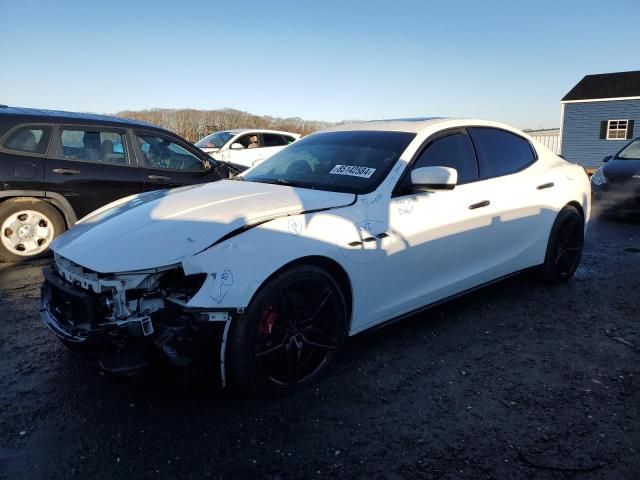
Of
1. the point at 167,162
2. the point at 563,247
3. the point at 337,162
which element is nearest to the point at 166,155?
the point at 167,162

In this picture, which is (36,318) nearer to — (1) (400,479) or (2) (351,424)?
(2) (351,424)

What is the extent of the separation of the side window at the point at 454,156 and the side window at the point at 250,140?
34.5ft

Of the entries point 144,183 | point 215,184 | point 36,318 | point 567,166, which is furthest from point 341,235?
point 144,183

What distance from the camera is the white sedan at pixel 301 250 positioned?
2.60 metres

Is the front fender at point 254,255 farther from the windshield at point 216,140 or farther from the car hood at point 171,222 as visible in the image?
the windshield at point 216,140

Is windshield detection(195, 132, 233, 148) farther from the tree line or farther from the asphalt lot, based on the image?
the tree line

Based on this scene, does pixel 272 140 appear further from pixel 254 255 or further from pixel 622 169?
pixel 254 255

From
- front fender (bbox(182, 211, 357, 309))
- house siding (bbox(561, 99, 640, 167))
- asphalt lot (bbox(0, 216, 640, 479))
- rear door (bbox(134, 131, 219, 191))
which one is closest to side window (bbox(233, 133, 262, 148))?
rear door (bbox(134, 131, 219, 191))

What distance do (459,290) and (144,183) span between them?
4236 millimetres

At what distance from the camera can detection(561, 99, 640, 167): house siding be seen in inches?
1048

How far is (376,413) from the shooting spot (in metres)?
2.80

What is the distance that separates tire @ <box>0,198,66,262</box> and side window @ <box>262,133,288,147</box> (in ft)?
29.0

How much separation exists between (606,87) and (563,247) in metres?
27.9

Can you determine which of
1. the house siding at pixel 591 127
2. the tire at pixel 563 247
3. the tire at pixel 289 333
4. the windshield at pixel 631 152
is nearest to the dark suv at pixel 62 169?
the tire at pixel 289 333
